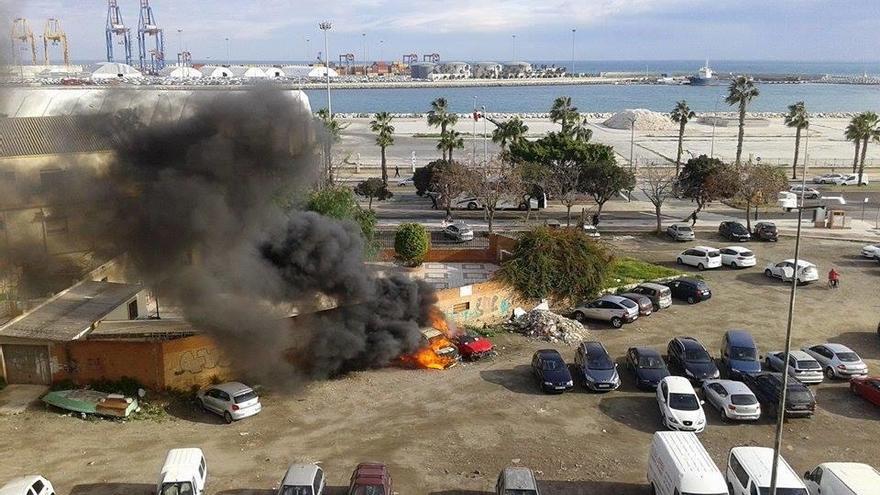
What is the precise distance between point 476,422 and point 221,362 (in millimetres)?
8161

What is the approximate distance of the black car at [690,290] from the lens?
2869cm

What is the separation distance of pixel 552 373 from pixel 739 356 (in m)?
6.20

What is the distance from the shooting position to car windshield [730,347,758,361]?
21.8m

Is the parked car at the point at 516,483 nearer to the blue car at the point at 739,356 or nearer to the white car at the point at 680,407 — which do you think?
the white car at the point at 680,407

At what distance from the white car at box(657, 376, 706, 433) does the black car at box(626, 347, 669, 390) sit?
1.48 metres

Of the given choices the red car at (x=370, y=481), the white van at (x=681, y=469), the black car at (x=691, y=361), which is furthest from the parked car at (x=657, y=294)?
the red car at (x=370, y=481)

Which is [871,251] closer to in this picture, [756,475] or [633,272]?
[633,272]

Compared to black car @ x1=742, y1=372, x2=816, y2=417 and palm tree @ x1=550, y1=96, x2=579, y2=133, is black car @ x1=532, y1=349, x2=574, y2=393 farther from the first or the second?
palm tree @ x1=550, y1=96, x2=579, y2=133

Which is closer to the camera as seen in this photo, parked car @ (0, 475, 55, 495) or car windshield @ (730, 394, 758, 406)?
parked car @ (0, 475, 55, 495)

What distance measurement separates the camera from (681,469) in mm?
13836

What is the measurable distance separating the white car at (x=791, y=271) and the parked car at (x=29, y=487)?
93.9 feet

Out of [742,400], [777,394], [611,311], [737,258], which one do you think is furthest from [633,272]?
[742,400]

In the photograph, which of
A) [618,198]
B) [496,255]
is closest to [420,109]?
[618,198]

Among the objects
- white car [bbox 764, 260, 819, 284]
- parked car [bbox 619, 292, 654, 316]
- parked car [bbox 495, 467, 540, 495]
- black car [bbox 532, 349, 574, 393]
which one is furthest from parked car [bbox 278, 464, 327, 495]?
white car [bbox 764, 260, 819, 284]
